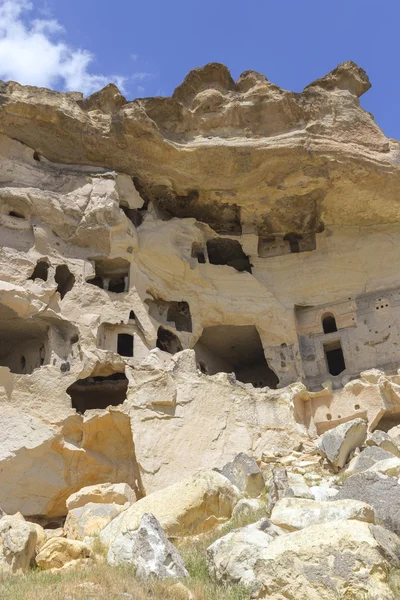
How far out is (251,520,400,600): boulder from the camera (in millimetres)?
5168

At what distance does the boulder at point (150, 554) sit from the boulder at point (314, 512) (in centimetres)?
120

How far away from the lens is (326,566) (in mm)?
5316

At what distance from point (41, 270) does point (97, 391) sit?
359cm

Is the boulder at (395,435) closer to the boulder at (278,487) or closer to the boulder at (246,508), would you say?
the boulder at (278,487)

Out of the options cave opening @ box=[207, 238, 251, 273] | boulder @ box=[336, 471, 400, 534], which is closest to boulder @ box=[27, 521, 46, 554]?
boulder @ box=[336, 471, 400, 534]

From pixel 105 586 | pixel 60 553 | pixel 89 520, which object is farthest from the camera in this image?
pixel 89 520

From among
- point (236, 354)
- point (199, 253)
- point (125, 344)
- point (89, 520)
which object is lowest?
point (89, 520)

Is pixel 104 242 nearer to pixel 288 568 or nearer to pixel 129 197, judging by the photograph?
pixel 129 197

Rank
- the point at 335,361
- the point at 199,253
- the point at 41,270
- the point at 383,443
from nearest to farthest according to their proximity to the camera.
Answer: the point at 383,443, the point at 41,270, the point at 335,361, the point at 199,253

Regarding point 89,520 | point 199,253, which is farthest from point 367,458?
point 199,253

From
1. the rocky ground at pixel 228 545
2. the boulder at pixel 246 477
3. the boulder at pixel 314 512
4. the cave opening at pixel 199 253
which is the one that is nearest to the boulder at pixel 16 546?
the rocky ground at pixel 228 545

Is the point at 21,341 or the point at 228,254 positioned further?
the point at 228,254

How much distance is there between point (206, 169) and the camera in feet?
67.5

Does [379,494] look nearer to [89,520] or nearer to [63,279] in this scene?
[89,520]
